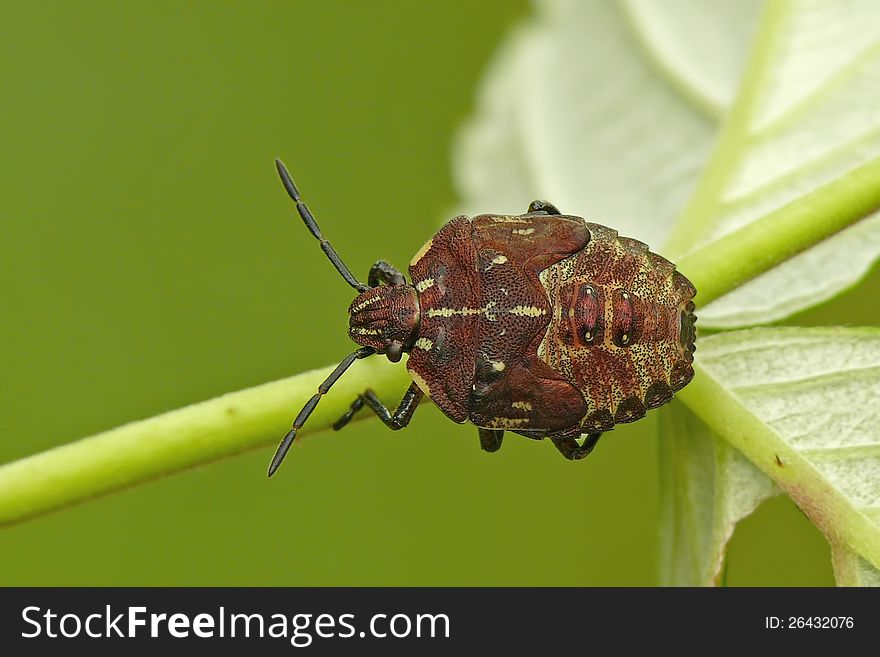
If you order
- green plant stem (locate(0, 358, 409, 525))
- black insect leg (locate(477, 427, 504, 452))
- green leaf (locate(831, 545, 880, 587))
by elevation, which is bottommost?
green leaf (locate(831, 545, 880, 587))

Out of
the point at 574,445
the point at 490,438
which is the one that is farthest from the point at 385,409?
the point at 574,445

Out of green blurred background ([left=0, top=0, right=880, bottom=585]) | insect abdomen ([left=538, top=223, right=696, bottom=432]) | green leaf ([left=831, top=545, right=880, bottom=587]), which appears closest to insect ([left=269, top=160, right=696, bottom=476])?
insect abdomen ([left=538, top=223, right=696, bottom=432])

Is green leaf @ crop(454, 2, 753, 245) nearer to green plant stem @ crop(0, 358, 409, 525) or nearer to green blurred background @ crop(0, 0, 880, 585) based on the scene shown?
green blurred background @ crop(0, 0, 880, 585)

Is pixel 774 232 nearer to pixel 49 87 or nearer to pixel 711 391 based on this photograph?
pixel 711 391

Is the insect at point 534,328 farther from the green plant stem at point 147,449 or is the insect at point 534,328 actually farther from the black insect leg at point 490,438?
the green plant stem at point 147,449

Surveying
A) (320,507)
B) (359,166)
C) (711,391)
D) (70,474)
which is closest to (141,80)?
(359,166)

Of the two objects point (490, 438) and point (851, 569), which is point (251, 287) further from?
point (851, 569)
